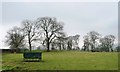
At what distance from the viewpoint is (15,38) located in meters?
50.4

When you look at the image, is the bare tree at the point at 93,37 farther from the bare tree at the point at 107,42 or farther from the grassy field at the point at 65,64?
the grassy field at the point at 65,64

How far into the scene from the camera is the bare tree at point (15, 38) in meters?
49.6

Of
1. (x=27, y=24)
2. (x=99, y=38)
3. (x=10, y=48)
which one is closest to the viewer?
(x=10, y=48)

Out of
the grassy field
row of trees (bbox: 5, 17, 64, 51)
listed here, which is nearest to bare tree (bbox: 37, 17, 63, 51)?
row of trees (bbox: 5, 17, 64, 51)

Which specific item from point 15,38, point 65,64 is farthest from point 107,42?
point 65,64

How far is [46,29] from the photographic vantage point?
54.7 metres

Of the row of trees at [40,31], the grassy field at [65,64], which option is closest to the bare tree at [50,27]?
the row of trees at [40,31]

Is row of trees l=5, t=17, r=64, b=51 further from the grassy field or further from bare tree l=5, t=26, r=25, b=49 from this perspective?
the grassy field

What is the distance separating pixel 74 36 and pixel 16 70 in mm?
49670

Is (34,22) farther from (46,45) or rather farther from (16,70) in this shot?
(16,70)

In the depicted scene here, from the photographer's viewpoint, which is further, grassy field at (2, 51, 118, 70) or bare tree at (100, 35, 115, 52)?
bare tree at (100, 35, 115, 52)

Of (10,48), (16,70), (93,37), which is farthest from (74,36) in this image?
(16,70)

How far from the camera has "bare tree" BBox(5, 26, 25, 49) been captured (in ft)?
163

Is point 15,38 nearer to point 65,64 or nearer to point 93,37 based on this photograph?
point 93,37
